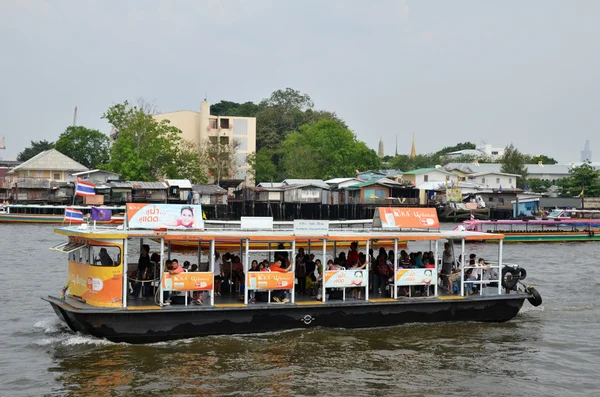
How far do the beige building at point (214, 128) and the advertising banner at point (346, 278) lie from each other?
61533mm

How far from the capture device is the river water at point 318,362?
1294 cm

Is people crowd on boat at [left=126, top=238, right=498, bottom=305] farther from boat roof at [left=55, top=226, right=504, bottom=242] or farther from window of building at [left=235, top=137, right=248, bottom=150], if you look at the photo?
window of building at [left=235, top=137, right=248, bottom=150]

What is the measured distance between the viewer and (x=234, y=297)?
1617cm

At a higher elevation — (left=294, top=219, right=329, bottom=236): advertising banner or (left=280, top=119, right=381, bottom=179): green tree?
(left=280, top=119, right=381, bottom=179): green tree

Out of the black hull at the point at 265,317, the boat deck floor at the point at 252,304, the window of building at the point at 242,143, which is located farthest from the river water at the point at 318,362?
the window of building at the point at 242,143

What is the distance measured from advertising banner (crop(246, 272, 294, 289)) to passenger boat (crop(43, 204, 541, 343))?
0.02 m

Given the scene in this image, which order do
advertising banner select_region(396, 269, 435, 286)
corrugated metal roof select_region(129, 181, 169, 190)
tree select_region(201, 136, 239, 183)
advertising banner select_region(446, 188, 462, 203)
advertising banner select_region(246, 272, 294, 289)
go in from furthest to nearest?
tree select_region(201, 136, 239, 183) < advertising banner select_region(446, 188, 462, 203) < corrugated metal roof select_region(129, 181, 169, 190) < advertising banner select_region(396, 269, 435, 286) < advertising banner select_region(246, 272, 294, 289)

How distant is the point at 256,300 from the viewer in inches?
626

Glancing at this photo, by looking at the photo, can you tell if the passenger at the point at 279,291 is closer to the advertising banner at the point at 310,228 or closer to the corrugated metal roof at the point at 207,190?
the advertising banner at the point at 310,228

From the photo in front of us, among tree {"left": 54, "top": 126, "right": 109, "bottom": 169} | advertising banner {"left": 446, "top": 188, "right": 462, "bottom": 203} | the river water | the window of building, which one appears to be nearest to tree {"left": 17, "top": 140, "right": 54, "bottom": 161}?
tree {"left": 54, "top": 126, "right": 109, "bottom": 169}

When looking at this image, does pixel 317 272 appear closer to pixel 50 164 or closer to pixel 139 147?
pixel 139 147

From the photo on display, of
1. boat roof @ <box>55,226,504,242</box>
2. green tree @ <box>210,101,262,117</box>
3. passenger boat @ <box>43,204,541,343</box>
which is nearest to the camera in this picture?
passenger boat @ <box>43,204,541,343</box>

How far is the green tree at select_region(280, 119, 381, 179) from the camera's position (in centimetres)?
7875

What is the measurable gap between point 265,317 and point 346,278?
6.97ft
